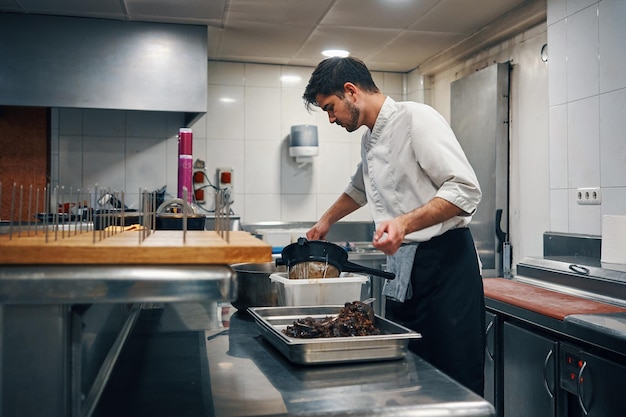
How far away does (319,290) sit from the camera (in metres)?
1.76

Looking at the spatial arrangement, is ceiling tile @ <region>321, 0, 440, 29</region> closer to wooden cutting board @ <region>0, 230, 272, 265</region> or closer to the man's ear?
the man's ear

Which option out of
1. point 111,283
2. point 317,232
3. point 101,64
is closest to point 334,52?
point 101,64

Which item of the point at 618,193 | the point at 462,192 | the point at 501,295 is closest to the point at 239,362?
the point at 462,192

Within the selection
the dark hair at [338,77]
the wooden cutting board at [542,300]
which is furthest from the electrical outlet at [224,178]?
the dark hair at [338,77]

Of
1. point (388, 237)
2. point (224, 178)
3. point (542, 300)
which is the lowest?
point (542, 300)

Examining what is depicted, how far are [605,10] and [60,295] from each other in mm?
2895

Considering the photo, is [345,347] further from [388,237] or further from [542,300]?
[542,300]

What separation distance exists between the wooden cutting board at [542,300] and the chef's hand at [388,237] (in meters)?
1.03

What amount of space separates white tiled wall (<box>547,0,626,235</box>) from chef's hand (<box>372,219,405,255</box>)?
1.71 m

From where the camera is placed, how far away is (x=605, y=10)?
2904mm

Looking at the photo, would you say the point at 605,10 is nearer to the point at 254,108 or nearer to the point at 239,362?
the point at 239,362

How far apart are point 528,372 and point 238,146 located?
316 centimetres

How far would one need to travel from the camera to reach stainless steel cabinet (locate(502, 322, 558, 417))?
7.97ft

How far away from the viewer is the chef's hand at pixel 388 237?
1589 mm
